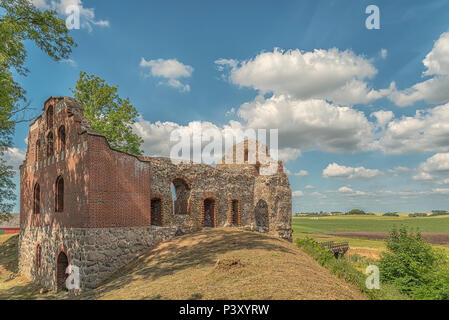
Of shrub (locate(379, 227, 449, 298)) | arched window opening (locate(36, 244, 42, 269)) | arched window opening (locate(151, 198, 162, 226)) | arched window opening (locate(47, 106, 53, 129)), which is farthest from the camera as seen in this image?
arched window opening (locate(36, 244, 42, 269))

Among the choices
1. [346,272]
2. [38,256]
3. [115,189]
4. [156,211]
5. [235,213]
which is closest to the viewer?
[346,272]

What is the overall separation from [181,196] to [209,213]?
114 inches

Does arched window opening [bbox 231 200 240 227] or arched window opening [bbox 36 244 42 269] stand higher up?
arched window opening [bbox 231 200 240 227]

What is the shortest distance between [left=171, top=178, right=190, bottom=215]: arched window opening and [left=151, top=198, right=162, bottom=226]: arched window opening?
1898 mm

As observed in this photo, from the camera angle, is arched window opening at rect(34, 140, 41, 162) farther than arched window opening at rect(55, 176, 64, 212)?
Yes

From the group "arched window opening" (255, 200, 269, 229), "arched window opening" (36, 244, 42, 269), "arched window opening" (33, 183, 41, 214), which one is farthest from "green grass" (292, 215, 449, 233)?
"arched window opening" (33, 183, 41, 214)

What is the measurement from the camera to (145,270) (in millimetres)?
11094

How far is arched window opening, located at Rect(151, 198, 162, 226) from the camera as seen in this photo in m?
16.2

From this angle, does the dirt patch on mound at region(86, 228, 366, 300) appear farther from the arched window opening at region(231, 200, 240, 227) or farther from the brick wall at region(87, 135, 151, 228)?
the arched window opening at region(231, 200, 240, 227)

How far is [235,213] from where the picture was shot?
787 inches

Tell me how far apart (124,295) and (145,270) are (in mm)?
2707

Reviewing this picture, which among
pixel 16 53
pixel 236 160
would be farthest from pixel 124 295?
pixel 236 160

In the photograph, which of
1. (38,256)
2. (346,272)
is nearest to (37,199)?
(38,256)

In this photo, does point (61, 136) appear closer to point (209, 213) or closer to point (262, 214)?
point (209, 213)
